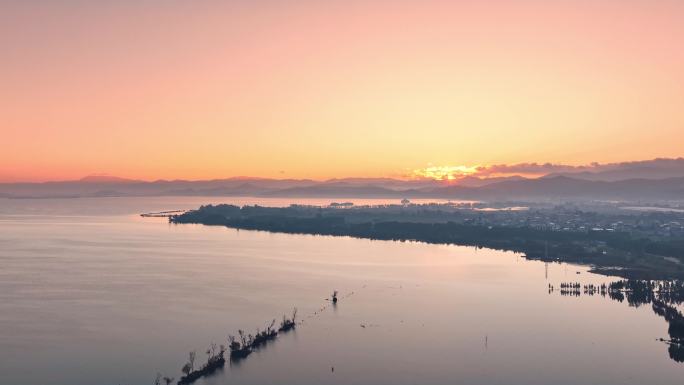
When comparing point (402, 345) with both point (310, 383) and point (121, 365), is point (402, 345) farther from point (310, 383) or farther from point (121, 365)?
point (121, 365)

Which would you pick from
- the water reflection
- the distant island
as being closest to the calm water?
the water reflection

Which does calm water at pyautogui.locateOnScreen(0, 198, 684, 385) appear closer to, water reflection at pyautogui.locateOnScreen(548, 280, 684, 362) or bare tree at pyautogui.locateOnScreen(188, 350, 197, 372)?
bare tree at pyautogui.locateOnScreen(188, 350, 197, 372)

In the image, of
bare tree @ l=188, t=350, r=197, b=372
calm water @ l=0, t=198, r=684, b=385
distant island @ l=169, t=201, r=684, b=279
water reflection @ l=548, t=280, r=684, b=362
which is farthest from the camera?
distant island @ l=169, t=201, r=684, b=279

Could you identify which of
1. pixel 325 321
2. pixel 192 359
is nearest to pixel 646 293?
pixel 325 321

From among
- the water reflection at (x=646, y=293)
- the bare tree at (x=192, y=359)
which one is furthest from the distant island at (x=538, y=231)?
the bare tree at (x=192, y=359)

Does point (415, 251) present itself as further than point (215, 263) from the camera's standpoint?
Yes

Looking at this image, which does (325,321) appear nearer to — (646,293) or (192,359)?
(192,359)

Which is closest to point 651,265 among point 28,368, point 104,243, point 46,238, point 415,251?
point 415,251
